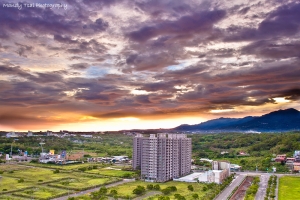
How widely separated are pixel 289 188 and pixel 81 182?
71.1 ft

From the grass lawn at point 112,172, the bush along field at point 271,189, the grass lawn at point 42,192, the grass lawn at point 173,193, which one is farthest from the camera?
the grass lawn at point 112,172

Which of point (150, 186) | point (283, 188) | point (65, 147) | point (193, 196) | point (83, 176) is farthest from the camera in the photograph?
point (65, 147)

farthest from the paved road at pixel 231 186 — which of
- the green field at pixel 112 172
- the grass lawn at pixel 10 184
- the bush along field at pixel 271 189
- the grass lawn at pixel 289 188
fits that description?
the grass lawn at pixel 10 184

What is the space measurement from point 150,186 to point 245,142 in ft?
157

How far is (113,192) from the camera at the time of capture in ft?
88.1

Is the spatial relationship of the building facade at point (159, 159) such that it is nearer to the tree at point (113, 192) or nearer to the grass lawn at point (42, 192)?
the tree at point (113, 192)

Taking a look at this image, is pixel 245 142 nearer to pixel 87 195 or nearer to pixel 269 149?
pixel 269 149

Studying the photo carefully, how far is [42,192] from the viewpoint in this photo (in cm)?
2797

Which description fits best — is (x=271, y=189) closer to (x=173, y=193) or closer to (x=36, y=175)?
(x=173, y=193)

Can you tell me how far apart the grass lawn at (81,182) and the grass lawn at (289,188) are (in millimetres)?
17530

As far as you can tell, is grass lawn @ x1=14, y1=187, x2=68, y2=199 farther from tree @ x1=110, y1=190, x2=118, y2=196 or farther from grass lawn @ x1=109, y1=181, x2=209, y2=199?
grass lawn @ x1=109, y1=181, x2=209, y2=199

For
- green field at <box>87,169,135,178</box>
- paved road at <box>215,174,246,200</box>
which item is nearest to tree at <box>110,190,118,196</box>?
paved road at <box>215,174,246,200</box>

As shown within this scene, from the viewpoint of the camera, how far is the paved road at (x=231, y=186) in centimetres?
2772

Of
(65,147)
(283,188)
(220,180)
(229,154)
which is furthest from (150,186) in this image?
(65,147)
